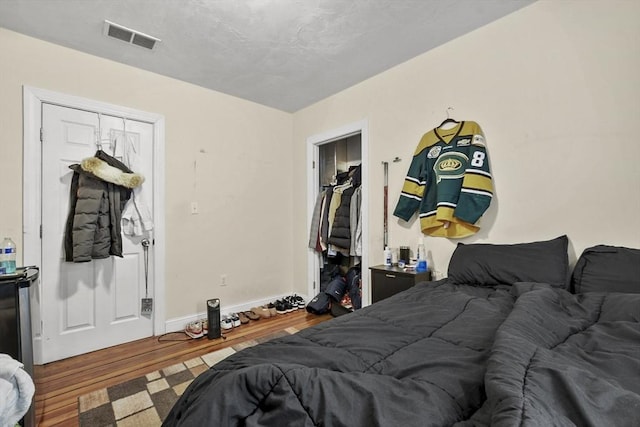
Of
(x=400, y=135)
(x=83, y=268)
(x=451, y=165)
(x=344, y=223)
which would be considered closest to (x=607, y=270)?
(x=451, y=165)

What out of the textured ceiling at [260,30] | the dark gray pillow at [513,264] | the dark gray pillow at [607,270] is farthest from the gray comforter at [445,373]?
the textured ceiling at [260,30]

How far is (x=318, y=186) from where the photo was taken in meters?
3.74

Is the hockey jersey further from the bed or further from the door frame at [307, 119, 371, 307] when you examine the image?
the bed

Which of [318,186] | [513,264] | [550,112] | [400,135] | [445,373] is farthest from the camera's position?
[318,186]

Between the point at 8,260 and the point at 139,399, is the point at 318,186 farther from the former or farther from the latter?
the point at 8,260

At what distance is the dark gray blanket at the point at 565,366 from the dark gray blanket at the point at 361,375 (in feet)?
0.38

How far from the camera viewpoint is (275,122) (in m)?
3.75

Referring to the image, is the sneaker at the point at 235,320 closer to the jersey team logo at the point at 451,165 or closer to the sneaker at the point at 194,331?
the sneaker at the point at 194,331

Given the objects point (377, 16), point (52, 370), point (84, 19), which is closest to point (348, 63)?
point (377, 16)

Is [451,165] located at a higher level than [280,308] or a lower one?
higher

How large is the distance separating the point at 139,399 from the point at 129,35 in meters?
2.50

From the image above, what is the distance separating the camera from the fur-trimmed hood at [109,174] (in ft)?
7.73

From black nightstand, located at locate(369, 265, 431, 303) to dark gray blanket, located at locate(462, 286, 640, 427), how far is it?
1069 mm

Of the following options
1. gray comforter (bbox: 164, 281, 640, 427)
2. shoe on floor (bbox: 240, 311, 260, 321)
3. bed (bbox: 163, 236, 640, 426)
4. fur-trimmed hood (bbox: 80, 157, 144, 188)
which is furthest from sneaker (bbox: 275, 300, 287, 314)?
gray comforter (bbox: 164, 281, 640, 427)
